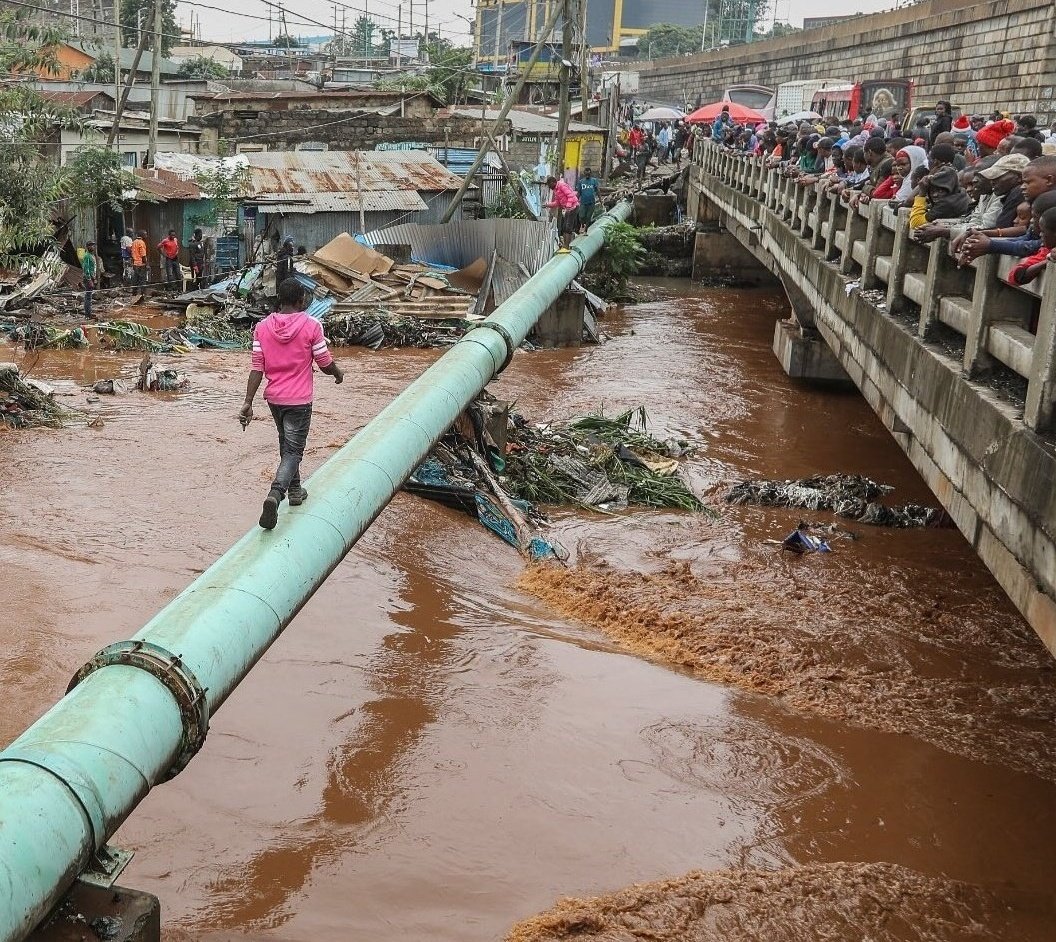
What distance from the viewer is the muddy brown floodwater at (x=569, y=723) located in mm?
5516

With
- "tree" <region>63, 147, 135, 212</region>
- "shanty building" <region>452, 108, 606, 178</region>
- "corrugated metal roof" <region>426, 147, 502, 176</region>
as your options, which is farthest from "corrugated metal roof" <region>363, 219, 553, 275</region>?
"shanty building" <region>452, 108, 606, 178</region>

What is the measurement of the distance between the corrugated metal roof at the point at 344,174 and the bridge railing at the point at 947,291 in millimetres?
11703

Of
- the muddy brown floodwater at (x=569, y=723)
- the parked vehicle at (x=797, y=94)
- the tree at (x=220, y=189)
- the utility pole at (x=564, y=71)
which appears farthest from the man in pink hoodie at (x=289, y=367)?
the parked vehicle at (x=797, y=94)

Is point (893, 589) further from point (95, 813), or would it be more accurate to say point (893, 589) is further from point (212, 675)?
point (95, 813)

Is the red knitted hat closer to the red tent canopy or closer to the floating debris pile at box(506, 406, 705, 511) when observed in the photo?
the floating debris pile at box(506, 406, 705, 511)

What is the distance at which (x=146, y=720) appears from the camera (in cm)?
427

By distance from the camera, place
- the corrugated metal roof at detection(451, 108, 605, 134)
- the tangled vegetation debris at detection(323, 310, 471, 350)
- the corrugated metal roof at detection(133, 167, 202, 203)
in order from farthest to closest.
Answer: the corrugated metal roof at detection(451, 108, 605, 134) < the corrugated metal roof at detection(133, 167, 202, 203) < the tangled vegetation debris at detection(323, 310, 471, 350)

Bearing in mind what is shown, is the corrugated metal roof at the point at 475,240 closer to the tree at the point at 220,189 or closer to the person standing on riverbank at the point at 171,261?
the tree at the point at 220,189

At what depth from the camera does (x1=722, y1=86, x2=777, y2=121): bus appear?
43.5m

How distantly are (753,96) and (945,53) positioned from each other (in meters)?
15.8

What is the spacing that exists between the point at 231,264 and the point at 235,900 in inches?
785

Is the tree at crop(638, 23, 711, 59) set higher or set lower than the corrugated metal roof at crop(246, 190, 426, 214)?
higher

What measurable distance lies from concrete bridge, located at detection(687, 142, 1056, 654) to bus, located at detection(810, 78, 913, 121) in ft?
49.1

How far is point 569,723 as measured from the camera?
7.23 meters
